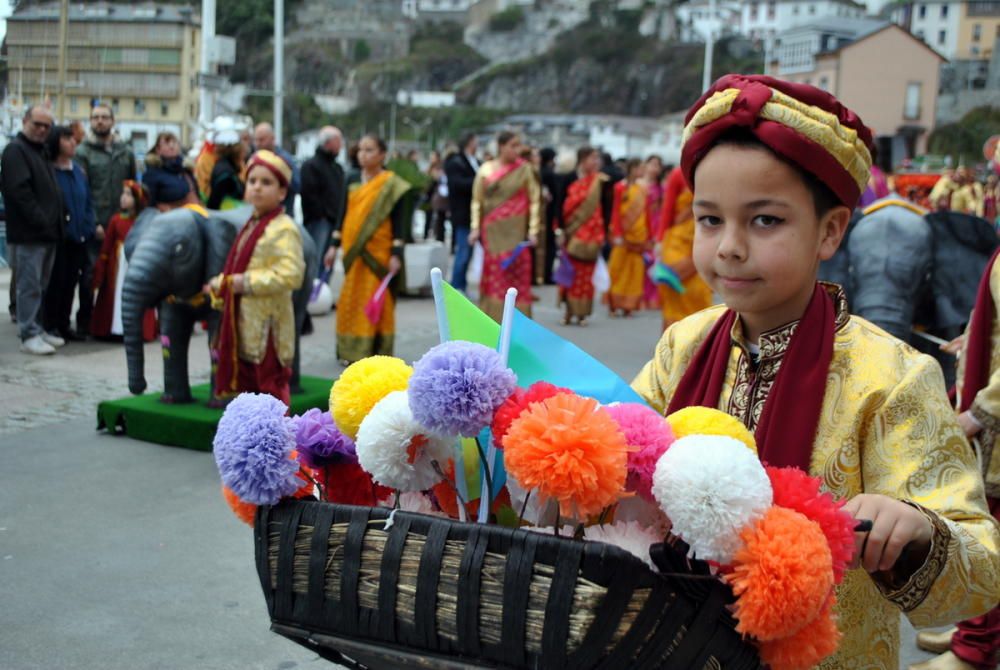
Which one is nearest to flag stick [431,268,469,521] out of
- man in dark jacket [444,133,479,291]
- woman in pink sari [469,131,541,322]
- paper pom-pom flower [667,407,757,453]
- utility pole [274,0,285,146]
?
paper pom-pom flower [667,407,757,453]

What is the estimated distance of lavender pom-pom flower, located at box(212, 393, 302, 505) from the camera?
1320mm

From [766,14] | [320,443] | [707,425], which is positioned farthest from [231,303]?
[766,14]

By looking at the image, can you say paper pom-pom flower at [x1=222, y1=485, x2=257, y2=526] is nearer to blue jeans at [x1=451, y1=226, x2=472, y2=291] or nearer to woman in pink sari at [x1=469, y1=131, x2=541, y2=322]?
woman in pink sari at [x1=469, y1=131, x2=541, y2=322]

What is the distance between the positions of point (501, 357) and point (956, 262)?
3.19 meters

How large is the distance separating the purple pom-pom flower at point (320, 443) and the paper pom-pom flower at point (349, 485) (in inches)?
0.8

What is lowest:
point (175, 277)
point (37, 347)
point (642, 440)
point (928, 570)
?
point (37, 347)

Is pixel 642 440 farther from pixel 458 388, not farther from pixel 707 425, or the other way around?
pixel 458 388

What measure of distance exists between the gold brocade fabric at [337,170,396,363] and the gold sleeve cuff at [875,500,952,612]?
7030 millimetres

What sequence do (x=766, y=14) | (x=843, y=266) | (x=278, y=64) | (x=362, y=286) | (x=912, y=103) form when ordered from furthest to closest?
(x=766, y=14), (x=912, y=103), (x=278, y=64), (x=362, y=286), (x=843, y=266)

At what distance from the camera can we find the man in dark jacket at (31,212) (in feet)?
27.5

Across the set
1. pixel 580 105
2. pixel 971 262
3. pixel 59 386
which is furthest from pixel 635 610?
pixel 580 105

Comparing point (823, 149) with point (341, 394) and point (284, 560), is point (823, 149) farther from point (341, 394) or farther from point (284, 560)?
point (284, 560)

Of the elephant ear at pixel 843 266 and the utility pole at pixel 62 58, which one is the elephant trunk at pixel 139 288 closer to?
the elephant ear at pixel 843 266

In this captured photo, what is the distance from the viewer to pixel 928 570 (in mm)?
1474
